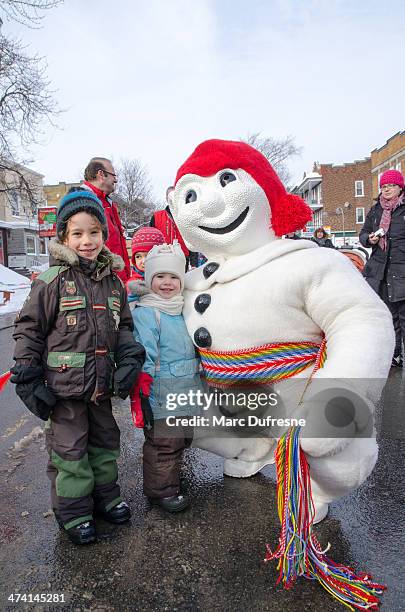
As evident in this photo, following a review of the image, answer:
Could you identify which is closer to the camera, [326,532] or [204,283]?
[326,532]


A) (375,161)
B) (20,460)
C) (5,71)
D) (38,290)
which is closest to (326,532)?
(38,290)

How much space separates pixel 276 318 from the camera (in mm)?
2068

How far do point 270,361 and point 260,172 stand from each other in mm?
926

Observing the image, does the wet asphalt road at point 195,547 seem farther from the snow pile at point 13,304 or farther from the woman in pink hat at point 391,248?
the snow pile at point 13,304

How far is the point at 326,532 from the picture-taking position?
79.6 inches

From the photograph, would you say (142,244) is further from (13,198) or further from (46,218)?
(13,198)

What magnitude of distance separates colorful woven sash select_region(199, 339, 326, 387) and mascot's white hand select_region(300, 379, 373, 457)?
35 cm

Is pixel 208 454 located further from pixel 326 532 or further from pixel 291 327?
pixel 291 327

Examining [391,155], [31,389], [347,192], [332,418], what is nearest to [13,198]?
[31,389]

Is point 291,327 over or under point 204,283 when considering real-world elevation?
under

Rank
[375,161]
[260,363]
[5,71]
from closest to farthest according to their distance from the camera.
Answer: [260,363] < [5,71] < [375,161]

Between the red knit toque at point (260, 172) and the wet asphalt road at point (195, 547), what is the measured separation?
4.54 ft

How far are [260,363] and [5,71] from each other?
15.7 meters

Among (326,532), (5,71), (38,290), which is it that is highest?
(5,71)
